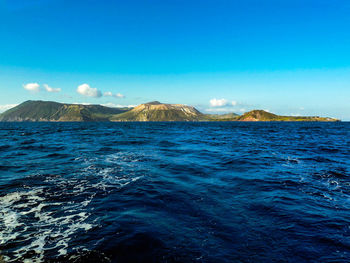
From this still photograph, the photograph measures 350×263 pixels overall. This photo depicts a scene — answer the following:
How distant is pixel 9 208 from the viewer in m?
10.3

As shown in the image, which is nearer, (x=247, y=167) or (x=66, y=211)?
(x=66, y=211)

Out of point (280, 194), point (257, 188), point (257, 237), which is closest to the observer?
point (257, 237)

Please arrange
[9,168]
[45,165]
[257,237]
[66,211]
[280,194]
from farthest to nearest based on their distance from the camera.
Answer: [45,165], [9,168], [280,194], [66,211], [257,237]

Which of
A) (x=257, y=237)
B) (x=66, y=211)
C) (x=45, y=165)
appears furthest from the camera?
(x=45, y=165)

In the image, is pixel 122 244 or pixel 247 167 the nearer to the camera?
pixel 122 244

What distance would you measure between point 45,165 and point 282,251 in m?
21.0

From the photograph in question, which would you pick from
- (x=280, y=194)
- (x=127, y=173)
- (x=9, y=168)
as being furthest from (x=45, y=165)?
(x=280, y=194)

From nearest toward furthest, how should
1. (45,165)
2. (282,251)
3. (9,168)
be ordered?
(282,251)
(9,168)
(45,165)

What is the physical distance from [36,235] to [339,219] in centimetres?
1308

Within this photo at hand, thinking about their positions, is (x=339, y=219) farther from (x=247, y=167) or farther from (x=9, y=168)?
(x=9, y=168)

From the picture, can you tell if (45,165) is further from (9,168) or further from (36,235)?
(36,235)

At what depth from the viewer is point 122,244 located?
7059 millimetres

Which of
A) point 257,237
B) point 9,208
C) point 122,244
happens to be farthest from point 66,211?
point 257,237

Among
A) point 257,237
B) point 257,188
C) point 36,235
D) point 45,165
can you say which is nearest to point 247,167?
point 257,188
